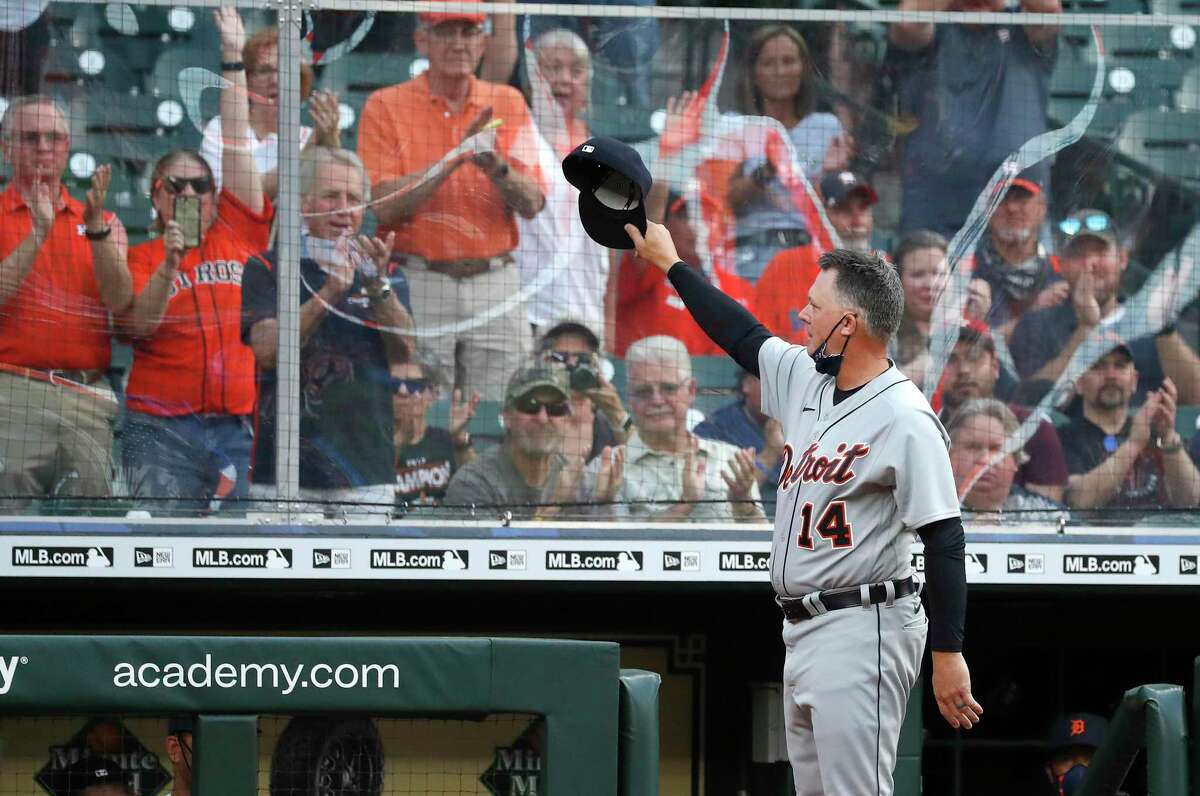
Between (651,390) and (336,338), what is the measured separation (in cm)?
129

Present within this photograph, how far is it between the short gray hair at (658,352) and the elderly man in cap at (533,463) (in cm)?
31

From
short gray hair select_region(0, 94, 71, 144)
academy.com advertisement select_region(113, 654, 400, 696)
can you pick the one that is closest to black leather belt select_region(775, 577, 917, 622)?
academy.com advertisement select_region(113, 654, 400, 696)

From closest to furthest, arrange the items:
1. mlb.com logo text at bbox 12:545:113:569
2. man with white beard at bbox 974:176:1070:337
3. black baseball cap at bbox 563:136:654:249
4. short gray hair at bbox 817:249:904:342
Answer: short gray hair at bbox 817:249:904:342, black baseball cap at bbox 563:136:654:249, mlb.com logo text at bbox 12:545:113:569, man with white beard at bbox 974:176:1070:337

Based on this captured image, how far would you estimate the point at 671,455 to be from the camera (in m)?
6.40

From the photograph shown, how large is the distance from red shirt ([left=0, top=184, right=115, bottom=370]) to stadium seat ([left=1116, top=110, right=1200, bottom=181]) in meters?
4.23

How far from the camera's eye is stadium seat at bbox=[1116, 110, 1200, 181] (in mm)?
6660

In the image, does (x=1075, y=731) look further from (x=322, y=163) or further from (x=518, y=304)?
(x=322, y=163)

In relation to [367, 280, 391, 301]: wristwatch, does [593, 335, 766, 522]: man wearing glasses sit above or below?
below

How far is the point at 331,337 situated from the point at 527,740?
3.69 m

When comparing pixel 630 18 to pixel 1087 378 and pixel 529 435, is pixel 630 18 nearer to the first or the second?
pixel 529 435

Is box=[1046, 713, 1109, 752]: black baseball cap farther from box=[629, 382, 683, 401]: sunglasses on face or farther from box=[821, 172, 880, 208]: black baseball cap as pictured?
box=[821, 172, 880, 208]: black baseball cap

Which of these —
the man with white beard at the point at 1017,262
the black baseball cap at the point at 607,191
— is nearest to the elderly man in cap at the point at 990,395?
the man with white beard at the point at 1017,262

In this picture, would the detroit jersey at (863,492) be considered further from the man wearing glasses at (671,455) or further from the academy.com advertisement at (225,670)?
the man wearing glasses at (671,455)

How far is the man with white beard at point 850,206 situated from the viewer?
6.59m
